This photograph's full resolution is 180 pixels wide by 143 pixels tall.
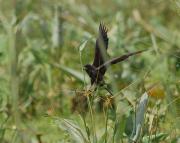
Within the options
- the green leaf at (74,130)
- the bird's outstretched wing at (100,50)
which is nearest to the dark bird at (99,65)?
the bird's outstretched wing at (100,50)

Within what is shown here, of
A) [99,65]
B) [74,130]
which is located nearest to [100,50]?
[99,65]

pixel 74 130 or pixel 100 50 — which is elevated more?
pixel 100 50

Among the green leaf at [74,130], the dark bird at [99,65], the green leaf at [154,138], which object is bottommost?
the green leaf at [154,138]

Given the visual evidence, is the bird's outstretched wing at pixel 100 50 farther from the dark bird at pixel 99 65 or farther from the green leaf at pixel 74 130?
the green leaf at pixel 74 130

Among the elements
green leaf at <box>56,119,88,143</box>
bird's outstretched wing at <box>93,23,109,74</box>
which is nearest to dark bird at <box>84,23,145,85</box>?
bird's outstretched wing at <box>93,23,109,74</box>

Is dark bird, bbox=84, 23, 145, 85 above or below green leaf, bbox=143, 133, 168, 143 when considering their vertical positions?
above

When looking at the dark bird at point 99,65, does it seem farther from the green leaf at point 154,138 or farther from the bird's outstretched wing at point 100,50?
the green leaf at point 154,138

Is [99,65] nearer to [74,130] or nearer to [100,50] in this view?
[100,50]

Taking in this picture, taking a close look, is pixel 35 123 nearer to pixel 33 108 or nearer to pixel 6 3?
pixel 33 108

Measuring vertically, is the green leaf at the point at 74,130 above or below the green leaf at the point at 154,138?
above

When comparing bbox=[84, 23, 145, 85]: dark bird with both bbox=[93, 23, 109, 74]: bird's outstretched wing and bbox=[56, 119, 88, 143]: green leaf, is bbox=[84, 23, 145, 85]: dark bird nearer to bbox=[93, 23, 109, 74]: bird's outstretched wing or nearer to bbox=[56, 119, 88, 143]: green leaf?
bbox=[93, 23, 109, 74]: bird's outstretched wing

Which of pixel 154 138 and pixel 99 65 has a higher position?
pixel 99 65

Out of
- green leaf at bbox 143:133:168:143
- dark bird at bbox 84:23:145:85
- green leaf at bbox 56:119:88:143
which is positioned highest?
dark bird at bbox 84:23:145:85

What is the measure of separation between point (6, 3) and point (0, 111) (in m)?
2.34
